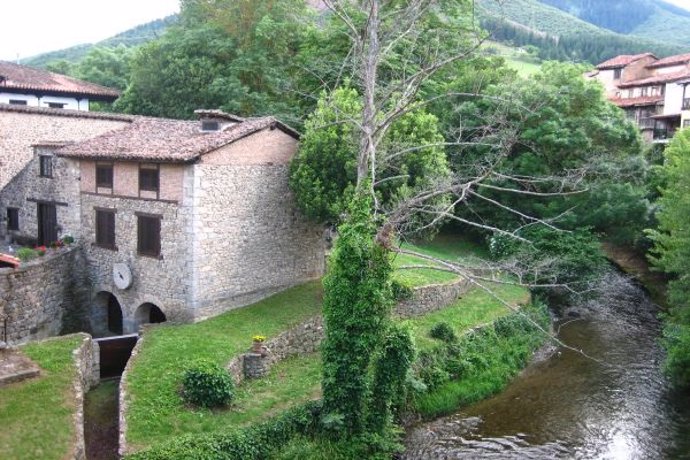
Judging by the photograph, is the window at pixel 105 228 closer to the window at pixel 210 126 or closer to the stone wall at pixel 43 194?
the stone wall at pixel 43 194

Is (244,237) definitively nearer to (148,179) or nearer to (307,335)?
(148,179)

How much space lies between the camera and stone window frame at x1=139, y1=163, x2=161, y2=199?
74.9ft

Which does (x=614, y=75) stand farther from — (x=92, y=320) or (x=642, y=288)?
(x=92, y=320)

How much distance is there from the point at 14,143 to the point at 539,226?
25692mm

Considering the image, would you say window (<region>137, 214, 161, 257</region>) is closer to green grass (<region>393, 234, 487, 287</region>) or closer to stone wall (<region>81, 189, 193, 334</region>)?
stone wall (<region>81, 189, 193, 334</region>)

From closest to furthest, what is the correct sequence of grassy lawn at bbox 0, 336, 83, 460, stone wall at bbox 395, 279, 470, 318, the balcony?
grassy lawn at bbox 0, 336, 83, 460
stone wall at bbox 395, 279, 470, 318
the balcony

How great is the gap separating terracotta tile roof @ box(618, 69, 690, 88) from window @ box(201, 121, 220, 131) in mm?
45534

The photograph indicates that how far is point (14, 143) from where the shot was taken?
94.0 ft

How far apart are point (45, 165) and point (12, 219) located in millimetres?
3858

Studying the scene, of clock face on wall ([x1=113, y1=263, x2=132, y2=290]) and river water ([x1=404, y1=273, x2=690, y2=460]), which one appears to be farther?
clock face on wall ([x1=113, y1=263, x2=132, y2=290])

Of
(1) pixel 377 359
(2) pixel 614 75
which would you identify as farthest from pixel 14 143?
(2) pixel 614 75

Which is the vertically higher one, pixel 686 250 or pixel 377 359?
pixel 686 250

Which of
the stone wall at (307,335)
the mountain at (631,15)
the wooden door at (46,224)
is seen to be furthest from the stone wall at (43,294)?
the mountain at (631,15)

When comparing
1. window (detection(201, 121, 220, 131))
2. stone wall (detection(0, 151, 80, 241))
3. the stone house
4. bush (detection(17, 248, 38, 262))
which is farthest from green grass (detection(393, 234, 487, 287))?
bush (detection(17, 248, 38, 262))
